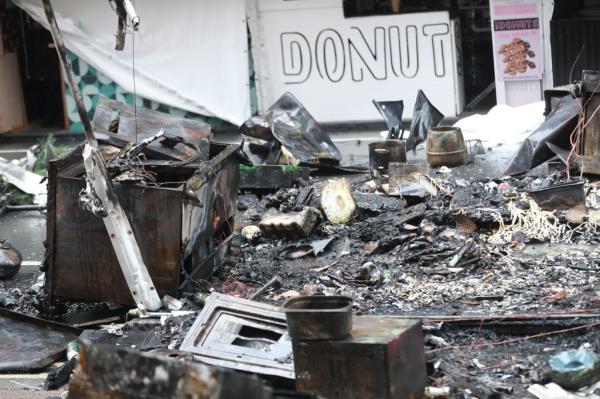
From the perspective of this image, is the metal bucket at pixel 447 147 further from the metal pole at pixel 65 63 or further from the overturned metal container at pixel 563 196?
the metal pole at pixel 65 63

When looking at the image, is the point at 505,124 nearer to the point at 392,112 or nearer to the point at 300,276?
the point at 392,112

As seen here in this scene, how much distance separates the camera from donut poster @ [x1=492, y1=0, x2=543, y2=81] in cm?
1533

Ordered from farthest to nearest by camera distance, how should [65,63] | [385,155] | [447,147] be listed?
[447,147] < [385,155] < [65,63]

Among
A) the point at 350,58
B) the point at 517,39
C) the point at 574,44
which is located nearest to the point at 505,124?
the point at 517,39

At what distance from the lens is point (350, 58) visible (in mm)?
16359

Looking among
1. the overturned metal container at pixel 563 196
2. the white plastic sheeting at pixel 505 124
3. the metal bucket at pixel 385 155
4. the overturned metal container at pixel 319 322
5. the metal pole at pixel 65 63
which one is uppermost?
the metal pole at pixel 65 63

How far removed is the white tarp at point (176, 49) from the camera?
1661cm

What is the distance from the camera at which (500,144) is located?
1420 centimetres

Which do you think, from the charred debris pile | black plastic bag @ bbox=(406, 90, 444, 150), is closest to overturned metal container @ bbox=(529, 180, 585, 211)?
the charred debris pile

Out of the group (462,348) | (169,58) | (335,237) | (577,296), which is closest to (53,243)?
(335,237)

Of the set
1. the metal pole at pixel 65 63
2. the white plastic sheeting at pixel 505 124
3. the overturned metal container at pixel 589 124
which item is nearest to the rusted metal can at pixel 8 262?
the metal pole at pixel 65 63

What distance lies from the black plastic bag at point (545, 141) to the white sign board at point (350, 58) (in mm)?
4118

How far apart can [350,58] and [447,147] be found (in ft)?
12.6

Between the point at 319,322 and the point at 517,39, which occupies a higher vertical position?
the point at 517,39
